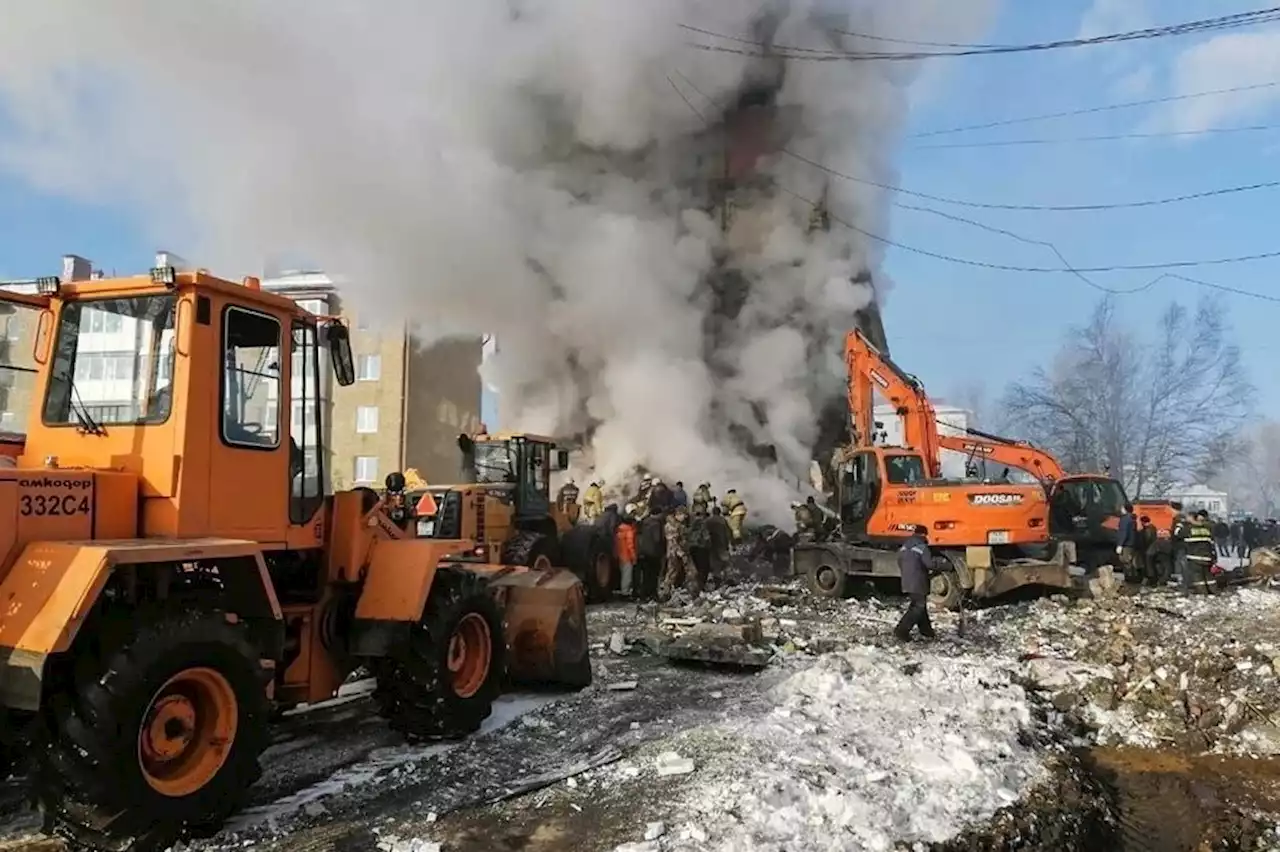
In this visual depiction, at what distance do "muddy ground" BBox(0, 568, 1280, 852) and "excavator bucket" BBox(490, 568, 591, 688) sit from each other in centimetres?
23

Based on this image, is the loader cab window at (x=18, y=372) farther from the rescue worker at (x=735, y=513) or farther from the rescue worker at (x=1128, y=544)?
the rescue worker at (x=1128, y=544)

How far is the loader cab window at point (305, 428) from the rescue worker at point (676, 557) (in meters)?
9.29

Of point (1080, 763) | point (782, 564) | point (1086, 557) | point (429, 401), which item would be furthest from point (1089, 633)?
point (429, 401)

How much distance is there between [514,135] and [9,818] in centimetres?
1725

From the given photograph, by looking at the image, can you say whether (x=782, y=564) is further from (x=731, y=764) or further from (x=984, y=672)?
(x=731, y=764)

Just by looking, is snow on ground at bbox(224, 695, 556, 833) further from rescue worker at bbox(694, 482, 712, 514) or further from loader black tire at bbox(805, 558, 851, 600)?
rescue worker at bbox(694, 482, 712, 514)

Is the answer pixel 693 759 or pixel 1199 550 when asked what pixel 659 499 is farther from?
pixel 693 759

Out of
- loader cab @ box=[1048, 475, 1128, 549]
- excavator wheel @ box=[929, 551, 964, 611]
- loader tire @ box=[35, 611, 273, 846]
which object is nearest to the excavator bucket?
loader tire @ box=[35, 611, 273, 846]

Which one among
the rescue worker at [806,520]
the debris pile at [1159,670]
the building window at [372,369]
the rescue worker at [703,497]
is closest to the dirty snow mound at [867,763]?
the debris pile at [1159,670]

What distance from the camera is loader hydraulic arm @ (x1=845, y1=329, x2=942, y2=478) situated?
1656 cm

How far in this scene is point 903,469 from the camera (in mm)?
15578

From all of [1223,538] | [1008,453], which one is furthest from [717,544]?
[1223,538]

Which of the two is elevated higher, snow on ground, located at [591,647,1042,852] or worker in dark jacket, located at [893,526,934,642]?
worker in dark jacket, located at [893,526,934,642]

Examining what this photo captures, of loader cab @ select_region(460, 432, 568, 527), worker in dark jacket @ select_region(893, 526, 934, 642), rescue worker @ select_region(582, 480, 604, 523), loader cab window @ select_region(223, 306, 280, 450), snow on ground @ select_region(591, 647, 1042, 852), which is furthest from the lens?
rescue worker @ select_region(582, 480, 604, 523)
